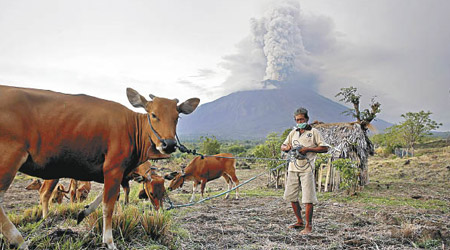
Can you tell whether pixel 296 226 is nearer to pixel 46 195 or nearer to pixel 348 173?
pixel 46 195

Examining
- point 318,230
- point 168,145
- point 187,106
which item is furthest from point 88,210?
point 318,230

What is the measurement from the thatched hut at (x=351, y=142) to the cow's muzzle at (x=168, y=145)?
11.3 meters

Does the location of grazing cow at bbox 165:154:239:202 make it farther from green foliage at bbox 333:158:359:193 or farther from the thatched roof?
the thatched roof

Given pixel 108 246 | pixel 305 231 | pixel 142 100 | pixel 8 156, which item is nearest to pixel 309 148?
pixel 305 231

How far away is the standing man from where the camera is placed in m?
5.02

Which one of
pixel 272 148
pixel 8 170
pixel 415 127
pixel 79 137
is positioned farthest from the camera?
pixel 415 127

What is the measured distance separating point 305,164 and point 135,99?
3.17 meters

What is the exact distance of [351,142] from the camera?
13695mm

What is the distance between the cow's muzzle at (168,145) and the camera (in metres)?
3.51

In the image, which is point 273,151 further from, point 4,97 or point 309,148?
point 4,97

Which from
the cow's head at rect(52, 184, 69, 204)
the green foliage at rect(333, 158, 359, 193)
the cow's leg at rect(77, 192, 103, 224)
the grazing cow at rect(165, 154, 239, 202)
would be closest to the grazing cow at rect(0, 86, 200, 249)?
the cow's leg at rect(77, 192, 103, 224)

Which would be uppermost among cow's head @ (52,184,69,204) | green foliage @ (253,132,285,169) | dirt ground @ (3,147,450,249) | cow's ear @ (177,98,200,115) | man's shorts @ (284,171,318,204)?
cow's ear @ (177,98,200,115)

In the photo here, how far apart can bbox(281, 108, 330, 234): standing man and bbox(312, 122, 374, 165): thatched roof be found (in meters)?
8.66

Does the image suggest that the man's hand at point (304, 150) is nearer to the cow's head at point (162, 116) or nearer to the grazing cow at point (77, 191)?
the cow's head at point (162, 116)
